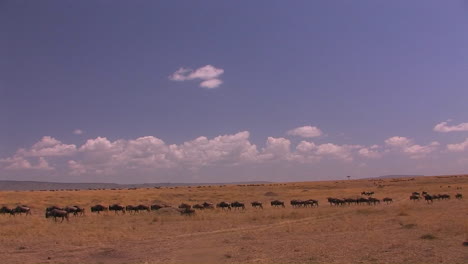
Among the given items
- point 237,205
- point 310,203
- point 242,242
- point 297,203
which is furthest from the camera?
point 310,203

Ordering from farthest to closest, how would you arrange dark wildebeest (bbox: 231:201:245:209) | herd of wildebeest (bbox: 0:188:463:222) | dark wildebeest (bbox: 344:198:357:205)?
dark wildebeest (bbox: 344:198:357:205), dark wildebeest (bbox: 231:201:245:209), herd of wildebeest (bbox: 0:188:463:222)

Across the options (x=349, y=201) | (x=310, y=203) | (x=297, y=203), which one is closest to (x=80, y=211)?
(x=297, y=203)

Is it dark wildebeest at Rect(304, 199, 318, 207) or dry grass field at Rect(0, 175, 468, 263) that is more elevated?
dark wildebeest at Rect(304, 199, 318, 207)

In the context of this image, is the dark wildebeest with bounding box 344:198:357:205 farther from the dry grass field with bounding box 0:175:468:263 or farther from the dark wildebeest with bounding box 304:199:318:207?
the dry grass field with bounding box 0:175:468:263

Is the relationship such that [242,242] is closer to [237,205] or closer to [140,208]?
[140,208]

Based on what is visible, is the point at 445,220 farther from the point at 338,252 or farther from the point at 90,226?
the point at 90,226

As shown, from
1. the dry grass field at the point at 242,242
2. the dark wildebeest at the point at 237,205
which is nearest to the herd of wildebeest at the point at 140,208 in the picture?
the dark wildebeest at the point at 237,205

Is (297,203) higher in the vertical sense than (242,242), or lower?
higher

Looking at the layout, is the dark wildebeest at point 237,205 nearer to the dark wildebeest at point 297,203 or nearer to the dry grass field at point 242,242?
the dark wildebeest at point 297,203

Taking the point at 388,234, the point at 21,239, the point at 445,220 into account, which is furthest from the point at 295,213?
the point at 21,239

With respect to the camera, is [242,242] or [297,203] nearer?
[242,242]

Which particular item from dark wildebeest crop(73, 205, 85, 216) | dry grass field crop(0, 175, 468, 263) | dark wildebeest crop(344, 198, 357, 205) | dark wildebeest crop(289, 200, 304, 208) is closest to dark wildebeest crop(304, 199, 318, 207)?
dark wildebeest crop(289, 200, 304, 208)

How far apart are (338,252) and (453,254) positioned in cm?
396

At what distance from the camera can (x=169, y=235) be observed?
2291 centimetres
